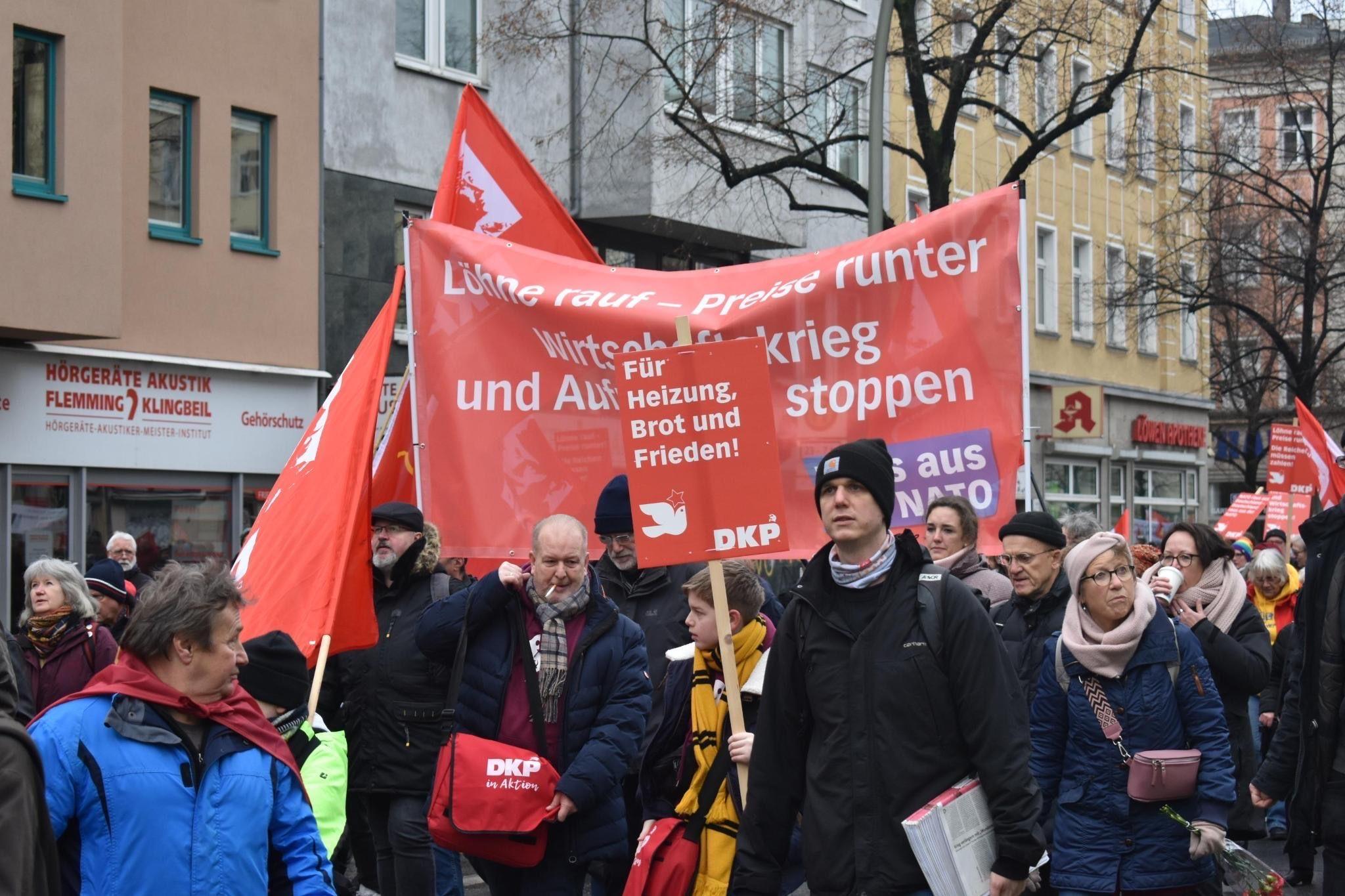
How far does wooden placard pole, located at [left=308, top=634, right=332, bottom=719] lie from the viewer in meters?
6.25

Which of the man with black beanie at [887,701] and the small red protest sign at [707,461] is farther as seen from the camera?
the small red protest sign at [707,461]

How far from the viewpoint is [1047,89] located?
98.3 ft

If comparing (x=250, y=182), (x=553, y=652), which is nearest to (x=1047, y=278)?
(x=250, y=182)

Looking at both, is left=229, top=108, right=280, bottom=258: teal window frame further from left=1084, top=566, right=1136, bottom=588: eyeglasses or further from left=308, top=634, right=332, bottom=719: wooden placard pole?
left=1084, top=566, right=1136, bottom=588: eyeglasses

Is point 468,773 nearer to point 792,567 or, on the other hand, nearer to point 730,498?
point 730,498

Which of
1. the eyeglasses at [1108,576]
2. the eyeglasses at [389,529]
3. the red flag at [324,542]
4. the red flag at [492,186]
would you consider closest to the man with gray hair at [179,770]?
the red flag at [324,542]

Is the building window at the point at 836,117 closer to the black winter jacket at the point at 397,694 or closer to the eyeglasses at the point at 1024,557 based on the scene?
the black winter jacket at the point at 397,694

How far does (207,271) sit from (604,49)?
709 cm

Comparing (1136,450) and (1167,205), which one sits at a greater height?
(1167,205)

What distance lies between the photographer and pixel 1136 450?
4072 cm

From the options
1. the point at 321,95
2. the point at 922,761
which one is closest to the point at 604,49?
the point at 321,95

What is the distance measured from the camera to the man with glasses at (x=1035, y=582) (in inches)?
282

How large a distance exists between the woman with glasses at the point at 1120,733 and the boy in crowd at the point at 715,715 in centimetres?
97

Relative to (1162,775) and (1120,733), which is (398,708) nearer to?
(1120,733)
